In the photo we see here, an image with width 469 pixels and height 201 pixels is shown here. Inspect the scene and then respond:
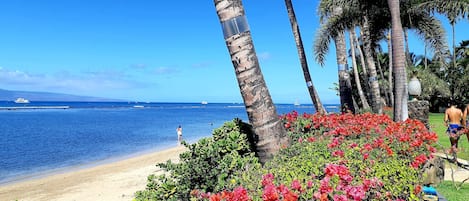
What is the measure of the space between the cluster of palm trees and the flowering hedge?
52cm

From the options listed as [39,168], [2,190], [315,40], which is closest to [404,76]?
[315,40]

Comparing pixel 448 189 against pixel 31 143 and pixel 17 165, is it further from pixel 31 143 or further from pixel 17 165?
pixel 31 143

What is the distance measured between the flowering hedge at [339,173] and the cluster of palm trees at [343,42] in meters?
0.52

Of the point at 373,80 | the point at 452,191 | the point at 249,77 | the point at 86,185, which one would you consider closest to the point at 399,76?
the point at 452,191

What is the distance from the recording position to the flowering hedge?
7.83 feet

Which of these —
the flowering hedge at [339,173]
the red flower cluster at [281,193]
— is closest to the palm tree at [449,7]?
the flowering hedge at [339,173]

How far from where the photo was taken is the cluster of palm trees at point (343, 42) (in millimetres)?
4254

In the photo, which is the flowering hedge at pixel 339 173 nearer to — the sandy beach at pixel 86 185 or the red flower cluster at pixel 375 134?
the red flower cluster at pixel 375 134

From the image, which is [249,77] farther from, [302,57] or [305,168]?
[302,57]

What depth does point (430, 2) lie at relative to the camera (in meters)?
13.3

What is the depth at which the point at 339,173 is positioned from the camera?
2.72 meters

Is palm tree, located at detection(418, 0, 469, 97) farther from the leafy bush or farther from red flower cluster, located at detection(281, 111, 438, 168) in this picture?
the leafy bush

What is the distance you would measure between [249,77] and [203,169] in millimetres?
1226

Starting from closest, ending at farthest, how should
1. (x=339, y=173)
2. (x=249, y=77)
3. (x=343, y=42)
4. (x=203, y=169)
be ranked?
(x=339, y=173)
(x=203, y=169)
(x=249, y=77)
(x=343, y=42)
